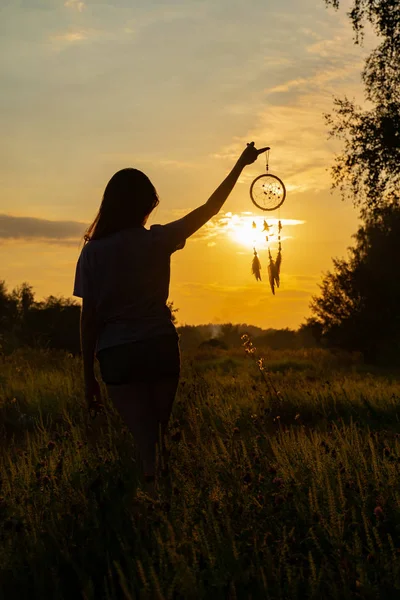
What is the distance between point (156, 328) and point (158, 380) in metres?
0.34

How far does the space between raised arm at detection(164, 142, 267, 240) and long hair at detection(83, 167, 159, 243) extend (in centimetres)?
22

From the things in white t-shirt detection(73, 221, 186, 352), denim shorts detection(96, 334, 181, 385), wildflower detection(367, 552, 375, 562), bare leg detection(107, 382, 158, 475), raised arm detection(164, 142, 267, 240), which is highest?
raised arm detection(164, 142, 267, 240)

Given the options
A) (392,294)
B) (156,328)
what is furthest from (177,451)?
(392,294)

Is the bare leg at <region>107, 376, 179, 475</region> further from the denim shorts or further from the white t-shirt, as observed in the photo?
the white t-shirt

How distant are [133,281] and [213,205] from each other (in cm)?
77

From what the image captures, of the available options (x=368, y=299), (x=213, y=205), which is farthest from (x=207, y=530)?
(x=368, y=299)

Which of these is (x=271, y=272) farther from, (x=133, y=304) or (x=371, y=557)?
(x=371, y=557)

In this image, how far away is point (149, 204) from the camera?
4594mm

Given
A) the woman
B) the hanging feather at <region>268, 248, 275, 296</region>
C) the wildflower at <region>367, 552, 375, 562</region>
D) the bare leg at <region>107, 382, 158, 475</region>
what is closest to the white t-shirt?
the woman

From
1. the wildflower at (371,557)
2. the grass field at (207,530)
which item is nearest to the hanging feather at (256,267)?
the grass field at (207,530)

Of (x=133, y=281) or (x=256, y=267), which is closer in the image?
(x=133, y=281)

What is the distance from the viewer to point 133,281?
441cm

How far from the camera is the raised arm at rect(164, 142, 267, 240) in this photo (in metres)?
4.55

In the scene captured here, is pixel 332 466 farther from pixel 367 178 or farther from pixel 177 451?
pixel 367 178
